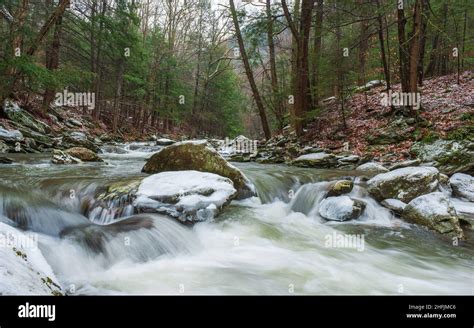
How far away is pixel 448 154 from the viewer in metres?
8.49

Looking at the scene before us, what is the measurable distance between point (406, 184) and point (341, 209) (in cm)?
137

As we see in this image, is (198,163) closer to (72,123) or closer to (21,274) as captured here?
(21,274)

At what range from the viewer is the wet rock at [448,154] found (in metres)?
7.72

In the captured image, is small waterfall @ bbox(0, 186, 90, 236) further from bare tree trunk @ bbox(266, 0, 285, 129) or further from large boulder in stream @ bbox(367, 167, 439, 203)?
bare tree trunk @ bbox(266, 0, 285, 129)

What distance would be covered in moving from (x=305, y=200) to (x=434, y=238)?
2.44m

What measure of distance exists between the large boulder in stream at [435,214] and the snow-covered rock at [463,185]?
1.78 metres

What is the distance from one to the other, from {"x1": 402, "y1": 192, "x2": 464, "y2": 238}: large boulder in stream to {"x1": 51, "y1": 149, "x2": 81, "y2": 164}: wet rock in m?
7.88

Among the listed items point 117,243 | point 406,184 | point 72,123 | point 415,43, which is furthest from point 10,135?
point 415,43

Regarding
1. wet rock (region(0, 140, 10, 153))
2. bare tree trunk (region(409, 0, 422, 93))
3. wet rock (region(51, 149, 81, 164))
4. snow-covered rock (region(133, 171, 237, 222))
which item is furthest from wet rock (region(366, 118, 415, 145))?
wet rock (region(0, 140, 10, 153))

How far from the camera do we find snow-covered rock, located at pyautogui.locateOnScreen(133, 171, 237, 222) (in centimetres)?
499

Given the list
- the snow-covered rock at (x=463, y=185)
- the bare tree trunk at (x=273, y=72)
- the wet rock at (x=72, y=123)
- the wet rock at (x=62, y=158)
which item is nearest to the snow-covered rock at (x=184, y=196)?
the wet rock at (x=62, y=158)

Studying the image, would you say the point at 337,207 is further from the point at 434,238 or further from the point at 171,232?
the point at 171,232

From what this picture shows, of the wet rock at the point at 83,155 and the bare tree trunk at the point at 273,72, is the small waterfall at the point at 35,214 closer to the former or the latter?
the wet rock at the point at 83,155

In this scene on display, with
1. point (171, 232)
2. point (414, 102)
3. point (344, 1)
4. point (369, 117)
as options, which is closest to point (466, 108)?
point (414, 102)
